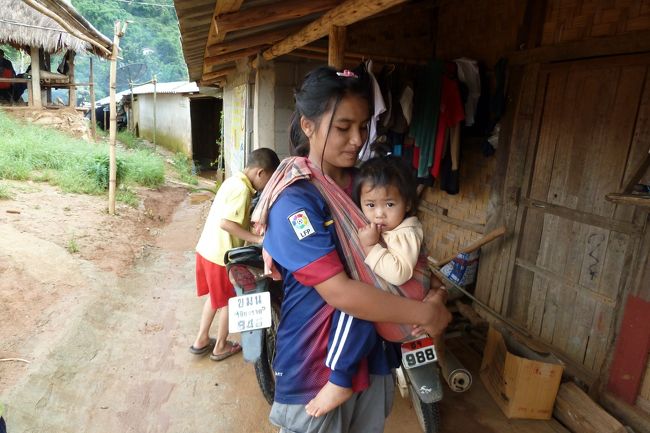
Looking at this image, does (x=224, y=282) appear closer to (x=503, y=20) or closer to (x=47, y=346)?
(x=47, y=346)

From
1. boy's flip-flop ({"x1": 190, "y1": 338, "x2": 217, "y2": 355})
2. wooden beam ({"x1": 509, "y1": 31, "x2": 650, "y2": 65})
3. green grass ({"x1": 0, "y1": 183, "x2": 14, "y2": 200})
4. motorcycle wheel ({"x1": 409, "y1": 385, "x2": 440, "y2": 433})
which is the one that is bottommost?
boy's flip-flop ({"x1": 190, "y1": 338, "x2": 217, "y2": 355})

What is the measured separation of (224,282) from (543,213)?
263 centimetres

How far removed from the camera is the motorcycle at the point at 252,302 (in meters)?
2.17

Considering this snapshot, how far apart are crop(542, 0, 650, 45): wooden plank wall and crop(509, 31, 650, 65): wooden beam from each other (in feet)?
0.16

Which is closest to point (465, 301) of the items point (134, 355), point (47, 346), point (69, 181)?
point (134, 355)

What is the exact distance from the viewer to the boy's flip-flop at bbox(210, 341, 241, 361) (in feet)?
11.2

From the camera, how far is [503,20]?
3791 millimetres

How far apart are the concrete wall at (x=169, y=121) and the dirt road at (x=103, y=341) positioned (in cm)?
1035

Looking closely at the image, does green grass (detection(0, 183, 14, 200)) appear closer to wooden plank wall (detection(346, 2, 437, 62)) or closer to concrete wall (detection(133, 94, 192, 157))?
wooden plank wall (detection(346, 2, 437, 62))

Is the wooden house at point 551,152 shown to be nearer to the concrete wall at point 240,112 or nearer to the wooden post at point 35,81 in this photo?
the concrete wall at point 240,112

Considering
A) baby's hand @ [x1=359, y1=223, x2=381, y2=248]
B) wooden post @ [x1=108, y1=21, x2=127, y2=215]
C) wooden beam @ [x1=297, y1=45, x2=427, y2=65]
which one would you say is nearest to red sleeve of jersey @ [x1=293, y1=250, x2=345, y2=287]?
baby's hand @ [x1=359, y1=223, x2=381, y2=248]

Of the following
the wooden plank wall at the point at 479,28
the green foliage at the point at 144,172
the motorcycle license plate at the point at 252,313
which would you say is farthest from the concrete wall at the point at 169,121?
the motorcycle license plate at the point at 252,313

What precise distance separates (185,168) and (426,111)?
11.2 metres

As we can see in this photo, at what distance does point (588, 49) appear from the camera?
2.93 meters
